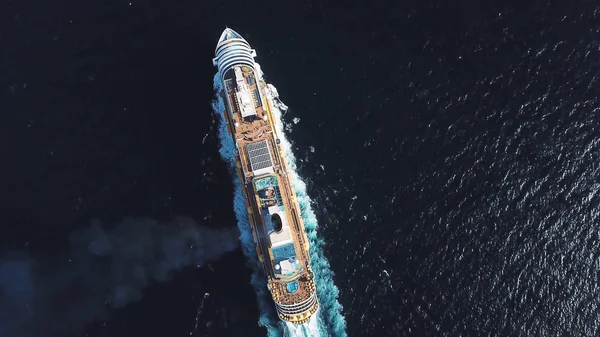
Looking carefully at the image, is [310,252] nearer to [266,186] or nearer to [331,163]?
[266,186]

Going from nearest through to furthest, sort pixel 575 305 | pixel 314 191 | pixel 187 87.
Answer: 1. pixel 575 305
2. pixel 314 191
3. pixel 187 87

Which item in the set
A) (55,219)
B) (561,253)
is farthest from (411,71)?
(55,219)

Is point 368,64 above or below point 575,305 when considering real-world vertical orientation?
above

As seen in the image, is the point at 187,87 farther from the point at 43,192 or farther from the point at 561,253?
the point at 561,253

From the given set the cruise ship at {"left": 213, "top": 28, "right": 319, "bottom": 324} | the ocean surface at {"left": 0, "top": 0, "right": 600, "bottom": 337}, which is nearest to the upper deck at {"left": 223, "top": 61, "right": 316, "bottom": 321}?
the cruise ship at {"left": 213, "top": 28, "right": 319, "bottom": 324}

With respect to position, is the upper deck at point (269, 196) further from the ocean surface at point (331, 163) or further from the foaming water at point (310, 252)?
the ocean surface at point (331, 163)

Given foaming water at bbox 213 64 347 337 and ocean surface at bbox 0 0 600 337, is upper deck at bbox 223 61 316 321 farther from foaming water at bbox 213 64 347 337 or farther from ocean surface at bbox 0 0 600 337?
ocean surface at bbox 0 0 600 337
